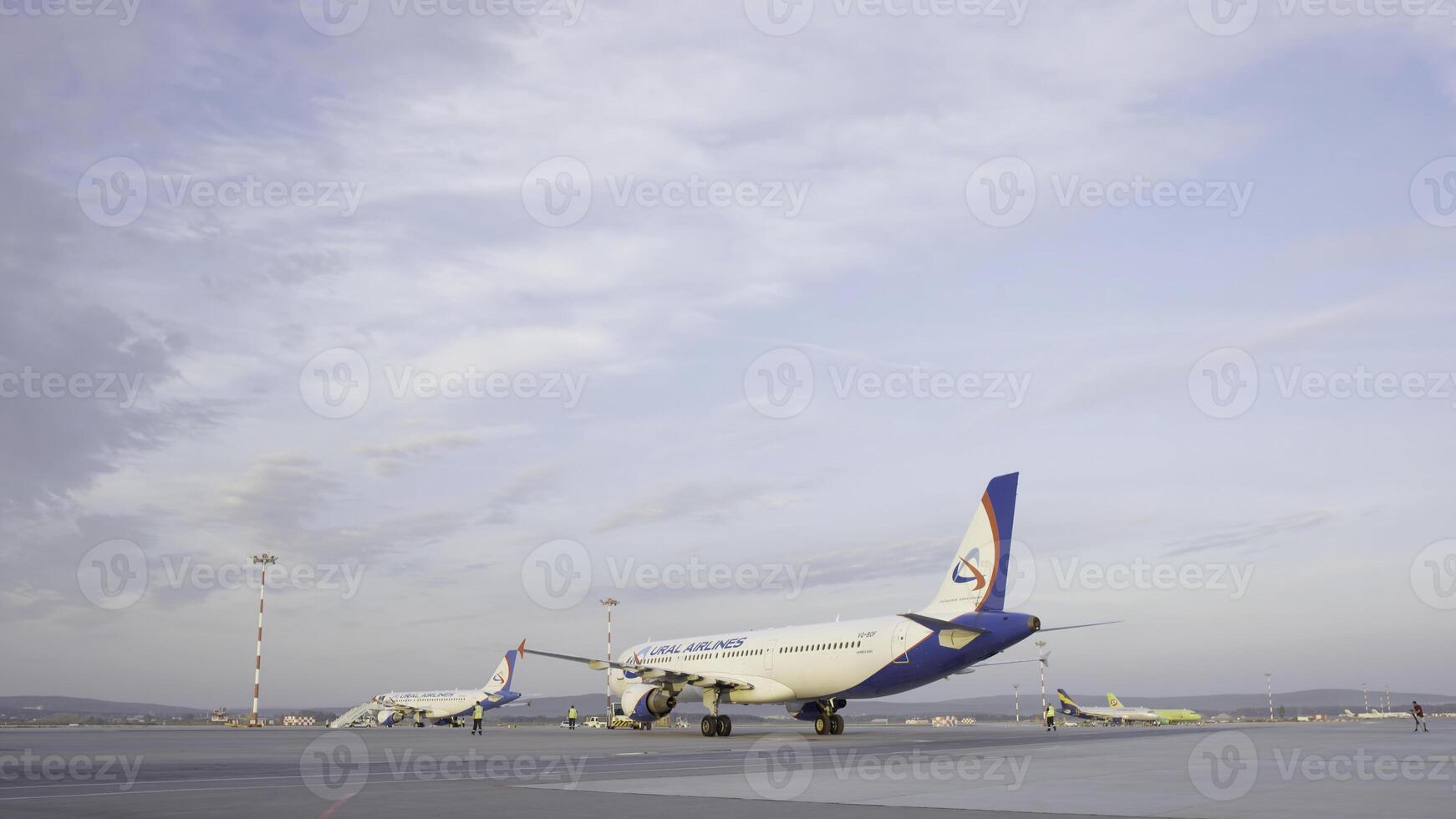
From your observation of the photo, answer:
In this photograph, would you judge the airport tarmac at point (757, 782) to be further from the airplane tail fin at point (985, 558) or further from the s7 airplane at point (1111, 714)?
the s7 airplane at point (1111, 714)

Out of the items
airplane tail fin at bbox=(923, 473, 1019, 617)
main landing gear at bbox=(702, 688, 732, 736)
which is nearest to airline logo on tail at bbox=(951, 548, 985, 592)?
airplane tail fin at bbox=(923, 473, 1019, 617)

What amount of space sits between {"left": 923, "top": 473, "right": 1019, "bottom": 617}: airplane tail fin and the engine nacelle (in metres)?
13.6

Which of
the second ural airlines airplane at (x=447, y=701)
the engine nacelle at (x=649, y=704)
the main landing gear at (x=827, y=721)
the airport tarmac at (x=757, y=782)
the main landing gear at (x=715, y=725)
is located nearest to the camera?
the airport tarmac at (x=757, y=782)

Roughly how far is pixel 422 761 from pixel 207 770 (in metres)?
4.45

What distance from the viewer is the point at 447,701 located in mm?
85250

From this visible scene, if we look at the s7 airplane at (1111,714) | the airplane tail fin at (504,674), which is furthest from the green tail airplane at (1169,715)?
the airplane tail fin at (504,674)

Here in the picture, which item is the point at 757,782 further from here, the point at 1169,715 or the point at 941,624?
the point at 1169,715

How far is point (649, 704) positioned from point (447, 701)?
46379mm

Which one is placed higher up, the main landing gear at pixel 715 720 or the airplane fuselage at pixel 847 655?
the airplane fuselage at pixel 847 655

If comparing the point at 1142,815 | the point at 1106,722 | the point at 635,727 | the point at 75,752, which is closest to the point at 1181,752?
the point at 1142,815

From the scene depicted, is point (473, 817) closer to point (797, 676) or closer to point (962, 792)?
point (962, 792)

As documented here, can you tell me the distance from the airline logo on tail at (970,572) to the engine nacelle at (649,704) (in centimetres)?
1467

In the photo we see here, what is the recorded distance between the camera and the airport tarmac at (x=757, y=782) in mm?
12234

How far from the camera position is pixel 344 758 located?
24.5 metres
